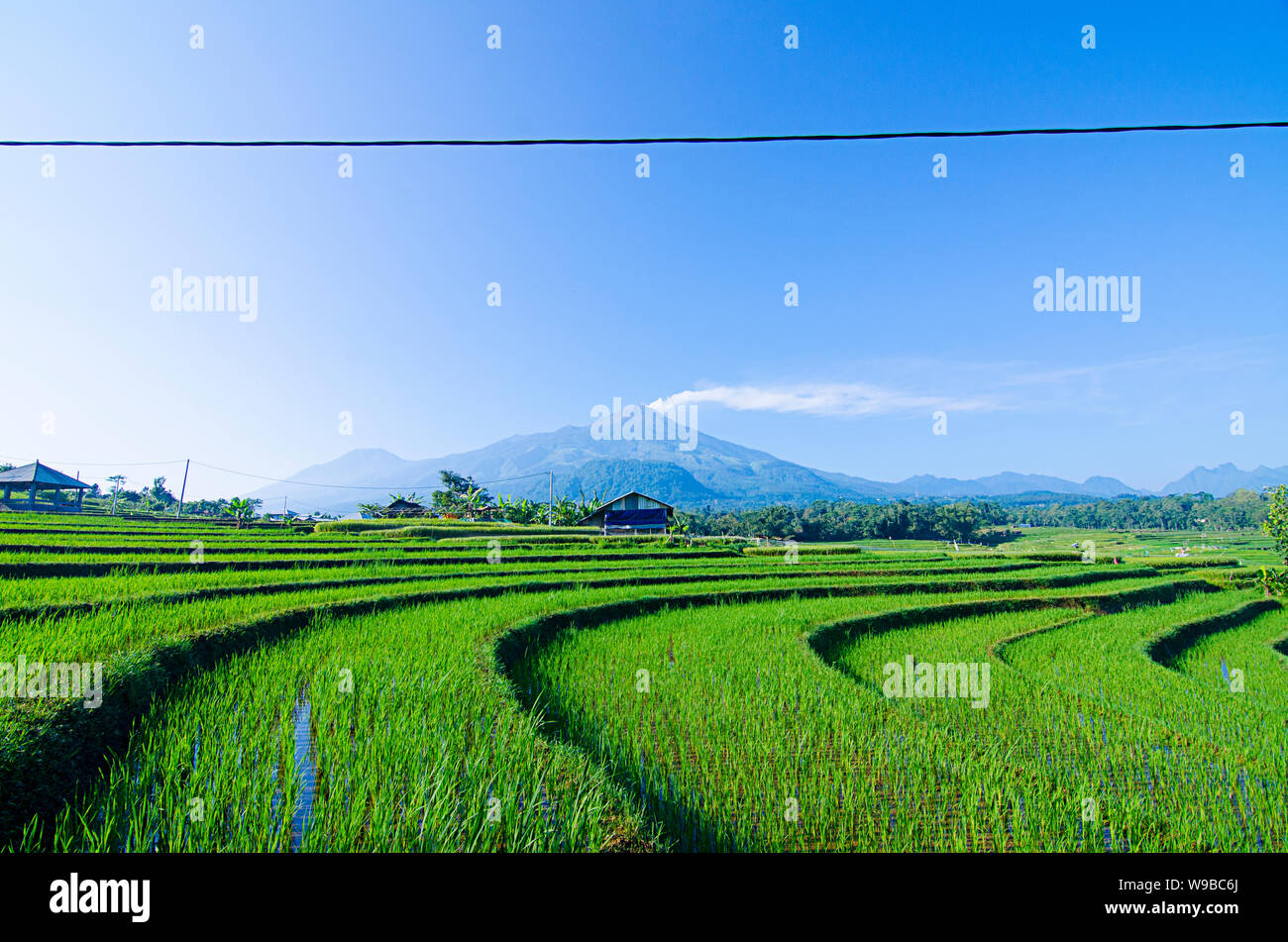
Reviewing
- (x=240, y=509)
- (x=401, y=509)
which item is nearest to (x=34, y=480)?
(x=240, y=509)

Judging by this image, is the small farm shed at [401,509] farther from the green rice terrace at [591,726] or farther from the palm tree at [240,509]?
the green rice terrace at [591,726]

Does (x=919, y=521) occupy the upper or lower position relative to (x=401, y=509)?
lower

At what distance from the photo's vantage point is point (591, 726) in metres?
4.71

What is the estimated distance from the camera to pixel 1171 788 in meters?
3.96

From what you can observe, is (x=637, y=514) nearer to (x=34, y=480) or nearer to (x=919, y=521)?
(x=34, y=480)

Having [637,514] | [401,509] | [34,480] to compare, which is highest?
[34,480]

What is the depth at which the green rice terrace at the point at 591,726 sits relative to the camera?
3080 mm

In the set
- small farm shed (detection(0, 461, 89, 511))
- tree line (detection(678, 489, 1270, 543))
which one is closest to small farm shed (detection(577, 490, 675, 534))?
tree line (detection(678, 489, 1270, 543))

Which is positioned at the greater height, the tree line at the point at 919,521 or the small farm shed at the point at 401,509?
the small farm shed at the point at 401,509

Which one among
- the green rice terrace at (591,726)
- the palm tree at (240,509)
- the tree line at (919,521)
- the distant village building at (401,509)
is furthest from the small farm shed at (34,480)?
the tree line at (919,521)
